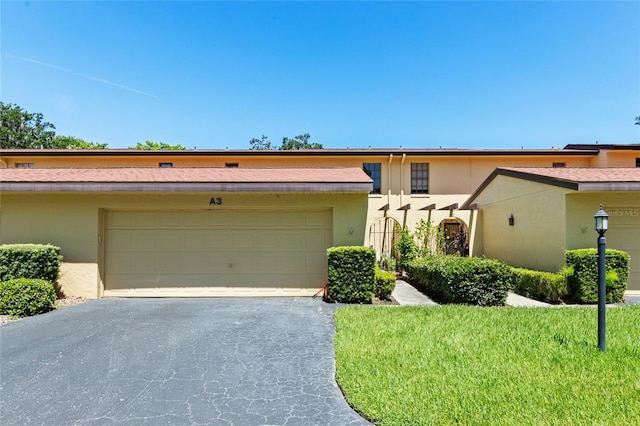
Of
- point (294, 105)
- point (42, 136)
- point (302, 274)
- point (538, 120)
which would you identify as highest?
point (42, 136)

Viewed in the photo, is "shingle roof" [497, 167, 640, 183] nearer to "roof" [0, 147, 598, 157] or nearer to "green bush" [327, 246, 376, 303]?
"green bush" [327, 246, 376, 303]

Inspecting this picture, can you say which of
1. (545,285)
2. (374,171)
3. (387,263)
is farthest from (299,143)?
(545,285)

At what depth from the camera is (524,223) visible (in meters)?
11.4

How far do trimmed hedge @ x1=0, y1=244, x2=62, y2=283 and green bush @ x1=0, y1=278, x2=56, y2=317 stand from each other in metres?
0.49

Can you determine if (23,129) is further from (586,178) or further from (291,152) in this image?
(586,178)

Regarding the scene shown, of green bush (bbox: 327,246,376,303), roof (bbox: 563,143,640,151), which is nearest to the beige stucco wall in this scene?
green bush (bbox: 327,246,376,303)

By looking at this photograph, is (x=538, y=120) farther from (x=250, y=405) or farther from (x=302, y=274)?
(x=250, y=405)

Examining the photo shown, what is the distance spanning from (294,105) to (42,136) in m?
40.5

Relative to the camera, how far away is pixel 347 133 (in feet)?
79.4

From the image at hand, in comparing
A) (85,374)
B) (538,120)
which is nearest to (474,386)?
(85,374)

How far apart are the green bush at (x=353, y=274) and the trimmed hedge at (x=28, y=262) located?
7.13m

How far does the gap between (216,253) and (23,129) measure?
4752 cm

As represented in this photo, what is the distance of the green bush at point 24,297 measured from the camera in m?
7.52

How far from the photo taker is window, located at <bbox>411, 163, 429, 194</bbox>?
58.0 ft
